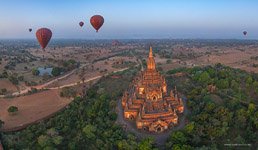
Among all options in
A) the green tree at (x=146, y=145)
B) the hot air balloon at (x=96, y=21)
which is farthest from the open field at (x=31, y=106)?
the green tree at (x=146, y=145)

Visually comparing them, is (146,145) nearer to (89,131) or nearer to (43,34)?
(89,131)

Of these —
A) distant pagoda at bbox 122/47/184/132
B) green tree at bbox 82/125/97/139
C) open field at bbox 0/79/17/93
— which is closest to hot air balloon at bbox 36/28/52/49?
green tree at bbox 82/125/97/139

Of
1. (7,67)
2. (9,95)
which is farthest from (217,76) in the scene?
(7,67)

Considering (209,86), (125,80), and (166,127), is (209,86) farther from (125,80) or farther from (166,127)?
(125,80)

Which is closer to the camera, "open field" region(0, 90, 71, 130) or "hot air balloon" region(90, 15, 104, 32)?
"open field" region(0, 90, 71, 130)

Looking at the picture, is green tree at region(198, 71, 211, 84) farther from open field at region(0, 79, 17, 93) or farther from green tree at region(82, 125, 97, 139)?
open field at region(0, 79, 17, 93)

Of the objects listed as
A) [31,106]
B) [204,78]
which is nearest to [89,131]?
[31,106]

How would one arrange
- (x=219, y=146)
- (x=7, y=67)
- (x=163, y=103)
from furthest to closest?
1. (x=7, y=67)
2. (x=163, y=103)
3. (x=219, y=146)

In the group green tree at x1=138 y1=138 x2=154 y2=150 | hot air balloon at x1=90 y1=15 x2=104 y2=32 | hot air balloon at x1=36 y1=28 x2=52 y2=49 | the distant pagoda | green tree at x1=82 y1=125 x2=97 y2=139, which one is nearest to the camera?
green tree at x1=138 y1=138 x2=154 y2=150
